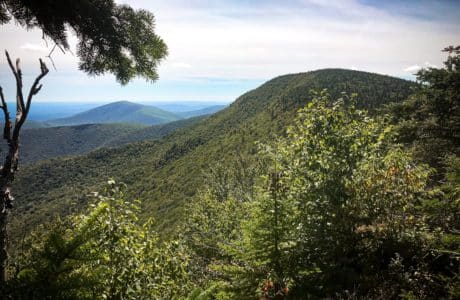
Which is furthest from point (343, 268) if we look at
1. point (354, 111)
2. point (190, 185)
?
point (190, 185)

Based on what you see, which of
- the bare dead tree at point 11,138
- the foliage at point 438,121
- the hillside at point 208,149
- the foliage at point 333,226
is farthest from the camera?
the hillside at point 208,149

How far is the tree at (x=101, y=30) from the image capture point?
471 cm

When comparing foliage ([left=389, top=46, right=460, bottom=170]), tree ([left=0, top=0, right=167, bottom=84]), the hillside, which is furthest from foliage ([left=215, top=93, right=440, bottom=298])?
the hillside

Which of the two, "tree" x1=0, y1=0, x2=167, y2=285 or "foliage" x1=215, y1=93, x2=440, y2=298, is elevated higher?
"tree" x1=0, y1=0, x2=167, y2=285

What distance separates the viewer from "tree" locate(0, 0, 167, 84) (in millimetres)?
4707

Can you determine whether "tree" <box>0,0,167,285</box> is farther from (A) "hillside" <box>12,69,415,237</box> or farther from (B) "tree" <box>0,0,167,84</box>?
(A) "hillside" <box>12,69,415,237</box>

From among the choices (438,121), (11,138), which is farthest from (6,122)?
(438,121)

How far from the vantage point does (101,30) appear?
5.34 metres

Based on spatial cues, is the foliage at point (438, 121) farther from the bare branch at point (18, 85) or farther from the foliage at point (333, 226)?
the bare branch at point (18, 85)

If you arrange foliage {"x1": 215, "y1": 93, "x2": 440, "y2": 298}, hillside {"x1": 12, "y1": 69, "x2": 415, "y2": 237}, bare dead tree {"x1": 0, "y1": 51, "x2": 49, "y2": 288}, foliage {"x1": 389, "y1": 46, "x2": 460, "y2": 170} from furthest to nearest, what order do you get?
hillside {"x1": 12, "y1": 69, "x2": 415, "y2": 237}, foliage {"x1": 389, "y1": 46, "x2": 460, "y2": 170}, foliage {"x1": 215, "y1": 93, "x2": 440, "y2": 298}, bare dead tree {"x1": 0, "y1": 51, "x2": 49, "y2": 288}

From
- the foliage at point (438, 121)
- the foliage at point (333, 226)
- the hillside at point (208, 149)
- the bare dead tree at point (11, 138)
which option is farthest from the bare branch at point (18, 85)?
the hillside at point (208, 149)

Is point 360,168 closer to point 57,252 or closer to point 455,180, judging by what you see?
point 455,180

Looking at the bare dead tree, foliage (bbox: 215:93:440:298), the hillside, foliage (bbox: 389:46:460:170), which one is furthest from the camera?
the hillside

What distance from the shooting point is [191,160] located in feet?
439
